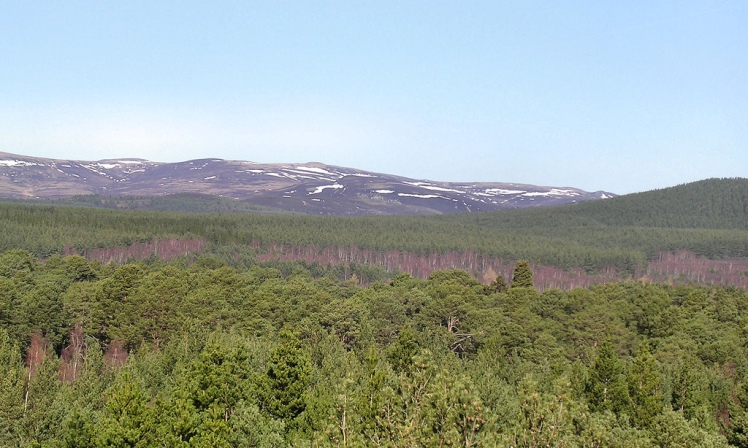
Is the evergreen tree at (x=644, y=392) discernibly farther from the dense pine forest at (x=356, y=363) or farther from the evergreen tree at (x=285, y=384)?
the evergreen tree at (x=285, y=384)

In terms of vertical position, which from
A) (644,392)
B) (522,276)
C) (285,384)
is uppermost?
(285,384)

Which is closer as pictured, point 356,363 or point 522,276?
point 356,363

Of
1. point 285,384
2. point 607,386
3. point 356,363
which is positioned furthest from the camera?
point 356,363

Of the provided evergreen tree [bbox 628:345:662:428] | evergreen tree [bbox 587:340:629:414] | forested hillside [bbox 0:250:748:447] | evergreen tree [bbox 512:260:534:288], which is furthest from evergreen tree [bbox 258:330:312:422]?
evergreen tree [bbox 512:260:534:288]

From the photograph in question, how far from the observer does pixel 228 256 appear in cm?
17638

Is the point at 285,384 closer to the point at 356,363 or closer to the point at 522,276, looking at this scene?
the point at 356,363

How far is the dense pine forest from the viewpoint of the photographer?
38.9 m

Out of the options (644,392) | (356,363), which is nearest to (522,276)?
(356,363)

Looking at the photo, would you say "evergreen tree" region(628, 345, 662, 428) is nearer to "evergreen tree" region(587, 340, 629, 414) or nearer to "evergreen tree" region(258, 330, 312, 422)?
"evergreen tree" region(587, 340, 629, 414)

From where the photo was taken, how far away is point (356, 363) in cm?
6069

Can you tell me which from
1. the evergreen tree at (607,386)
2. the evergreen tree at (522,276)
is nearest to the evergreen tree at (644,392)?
the evergreen tree at (607,386)

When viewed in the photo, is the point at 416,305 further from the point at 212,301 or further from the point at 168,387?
the point at 168,387

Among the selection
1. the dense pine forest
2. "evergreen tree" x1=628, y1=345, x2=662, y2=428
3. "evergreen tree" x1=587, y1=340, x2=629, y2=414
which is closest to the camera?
the dense pine forest

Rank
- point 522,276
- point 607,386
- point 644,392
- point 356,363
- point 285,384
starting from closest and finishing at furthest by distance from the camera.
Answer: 1. point 285,384
2. point 644,392
3. point 607,386
4. point 356,363
5. point 522,276
